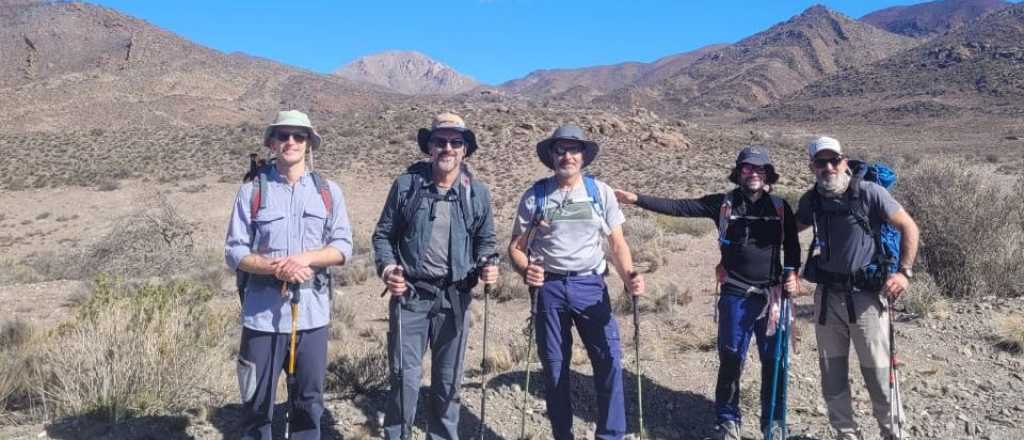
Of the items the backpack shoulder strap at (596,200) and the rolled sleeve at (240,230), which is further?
the backpack shoulder strap at (596,200)

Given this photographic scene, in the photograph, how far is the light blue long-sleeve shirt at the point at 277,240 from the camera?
3.20 metres

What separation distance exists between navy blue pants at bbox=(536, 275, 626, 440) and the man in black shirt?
0.74 metres

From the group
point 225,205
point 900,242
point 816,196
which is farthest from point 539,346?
point 225,205

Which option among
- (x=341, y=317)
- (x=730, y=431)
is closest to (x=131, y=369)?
(x=730, y=431)

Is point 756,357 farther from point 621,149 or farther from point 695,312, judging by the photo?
point 621,149

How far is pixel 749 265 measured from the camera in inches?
155

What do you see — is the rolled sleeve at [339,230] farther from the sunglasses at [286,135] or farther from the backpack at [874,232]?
the backpack at [874,232]

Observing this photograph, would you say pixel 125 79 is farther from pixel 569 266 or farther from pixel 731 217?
pixel 731 217

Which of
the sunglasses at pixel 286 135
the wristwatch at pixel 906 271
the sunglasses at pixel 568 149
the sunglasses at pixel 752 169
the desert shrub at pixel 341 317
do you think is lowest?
the desert shrub at pixel 341 317

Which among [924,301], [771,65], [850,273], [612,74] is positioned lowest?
[924,301]

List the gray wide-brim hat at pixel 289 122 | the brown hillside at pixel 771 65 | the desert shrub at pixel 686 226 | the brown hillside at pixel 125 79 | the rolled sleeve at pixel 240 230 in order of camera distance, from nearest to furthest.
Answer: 1. the rolled sleeve at pixel 240 230
2. the gray wide-brim hat at pixel 289 122
3. the desert shrub at pixel 686 226
4. the brown hillside at pixel 125 79
5. the brown hillside at pixel 771 65

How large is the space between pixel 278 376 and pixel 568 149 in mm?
1918

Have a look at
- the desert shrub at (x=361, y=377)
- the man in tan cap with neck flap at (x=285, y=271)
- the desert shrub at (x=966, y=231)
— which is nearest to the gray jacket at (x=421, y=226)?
the man in tan cap with neck flap at (x=285, y=271)

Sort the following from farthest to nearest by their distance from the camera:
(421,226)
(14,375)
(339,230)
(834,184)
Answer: (14,375), (834,184), (421,226), (339,230)
